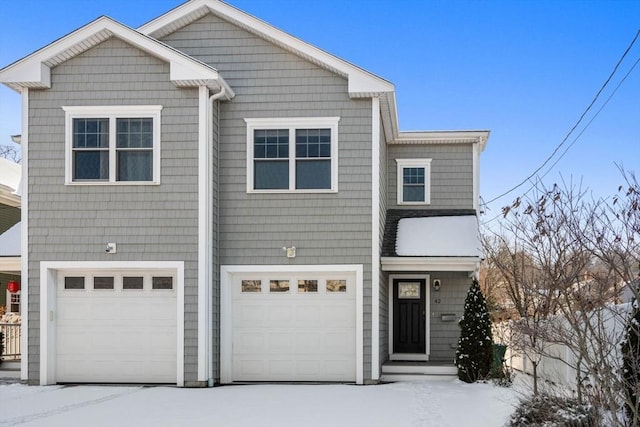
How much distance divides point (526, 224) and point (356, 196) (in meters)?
3.21

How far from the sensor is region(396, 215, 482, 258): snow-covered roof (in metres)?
14.0

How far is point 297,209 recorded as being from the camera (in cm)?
1303

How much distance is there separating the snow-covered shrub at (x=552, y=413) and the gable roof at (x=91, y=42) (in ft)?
25.0

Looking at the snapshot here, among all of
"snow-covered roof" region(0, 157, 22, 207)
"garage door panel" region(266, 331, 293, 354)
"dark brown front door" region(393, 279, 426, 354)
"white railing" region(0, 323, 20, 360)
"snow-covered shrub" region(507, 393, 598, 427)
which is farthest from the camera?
"snow-covered roof" region(0, 157, 22, 207)

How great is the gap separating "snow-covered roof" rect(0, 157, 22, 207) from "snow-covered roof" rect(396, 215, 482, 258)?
11.5 m

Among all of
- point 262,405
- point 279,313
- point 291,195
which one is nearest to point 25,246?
point 279,313

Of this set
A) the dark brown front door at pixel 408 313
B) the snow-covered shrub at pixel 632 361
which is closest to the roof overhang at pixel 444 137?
the dark brown front door at pixel 408 313

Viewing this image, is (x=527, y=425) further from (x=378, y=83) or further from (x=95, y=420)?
(x=378, y=83)

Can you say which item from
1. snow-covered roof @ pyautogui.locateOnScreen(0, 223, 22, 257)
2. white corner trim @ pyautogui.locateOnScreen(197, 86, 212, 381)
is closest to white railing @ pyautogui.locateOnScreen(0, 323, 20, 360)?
snow-covered roof @ pyautogui.locateOnScreen(0, 223, 22, 257)

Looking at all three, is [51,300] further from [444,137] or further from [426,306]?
[444,137]

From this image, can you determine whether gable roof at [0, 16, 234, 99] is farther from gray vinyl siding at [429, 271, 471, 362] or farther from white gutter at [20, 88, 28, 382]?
gray vinyl siding at [429, 271, 471, 362]

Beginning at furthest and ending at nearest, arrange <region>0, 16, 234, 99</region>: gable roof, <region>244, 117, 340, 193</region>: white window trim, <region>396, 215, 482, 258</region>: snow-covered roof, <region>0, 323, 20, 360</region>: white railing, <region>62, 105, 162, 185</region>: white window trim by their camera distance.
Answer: <region>0, 323, 20, 360</region>: white railing, <region>396, 215, 482, 258</region>: snow-covered roof, <region>244, 117, 340, 193</region>: white window trim, <region>62, 105, 162, 185</region>: white window trim, <region>0, 16, 234, 99</region>: gable roof

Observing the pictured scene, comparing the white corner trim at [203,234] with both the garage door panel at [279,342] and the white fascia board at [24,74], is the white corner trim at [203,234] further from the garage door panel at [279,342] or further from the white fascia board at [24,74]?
the white fascia board at [24,74]

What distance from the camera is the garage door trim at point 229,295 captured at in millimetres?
12883
